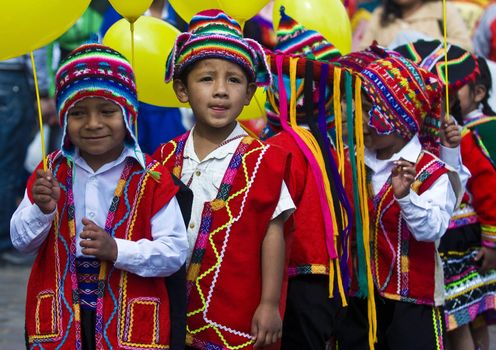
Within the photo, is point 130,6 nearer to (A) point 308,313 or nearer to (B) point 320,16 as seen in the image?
(B) point 320,16

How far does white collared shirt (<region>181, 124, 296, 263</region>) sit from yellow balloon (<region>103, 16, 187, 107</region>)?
2.06 feet

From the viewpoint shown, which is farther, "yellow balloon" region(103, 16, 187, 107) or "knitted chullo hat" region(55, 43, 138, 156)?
"yellow balloon" region(103, 16, 187, 107)

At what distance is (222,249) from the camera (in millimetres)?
4035

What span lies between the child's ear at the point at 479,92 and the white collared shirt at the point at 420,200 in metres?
1.39

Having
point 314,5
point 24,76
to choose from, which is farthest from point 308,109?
point 24,76

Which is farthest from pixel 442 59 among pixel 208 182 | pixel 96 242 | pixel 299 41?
pixel 96 242

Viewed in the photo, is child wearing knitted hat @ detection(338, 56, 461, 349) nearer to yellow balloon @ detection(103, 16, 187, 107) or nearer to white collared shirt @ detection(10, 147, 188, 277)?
yellow balloon @ detection(103, 16, 187, 107)

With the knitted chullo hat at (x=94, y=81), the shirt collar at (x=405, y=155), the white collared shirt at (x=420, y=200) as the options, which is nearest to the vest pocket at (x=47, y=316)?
the knitted chullo hat at (x=94, y=81)

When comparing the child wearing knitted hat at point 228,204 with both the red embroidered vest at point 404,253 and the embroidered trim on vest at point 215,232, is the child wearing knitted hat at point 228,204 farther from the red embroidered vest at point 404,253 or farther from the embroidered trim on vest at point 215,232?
the red embroidered vest at point 404,253

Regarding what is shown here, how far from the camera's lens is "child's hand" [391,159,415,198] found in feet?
14.6

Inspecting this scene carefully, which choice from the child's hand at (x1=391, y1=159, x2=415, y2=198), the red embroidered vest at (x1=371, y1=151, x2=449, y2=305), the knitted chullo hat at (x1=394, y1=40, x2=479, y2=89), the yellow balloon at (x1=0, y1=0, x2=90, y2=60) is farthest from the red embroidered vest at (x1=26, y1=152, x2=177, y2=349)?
the knitted chullo hat at (x1=394, y1=40, x2=479, y2=89)

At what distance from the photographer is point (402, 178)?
448cm

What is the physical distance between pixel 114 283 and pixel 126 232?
172mm

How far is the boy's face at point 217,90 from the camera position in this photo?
4.12 metres
